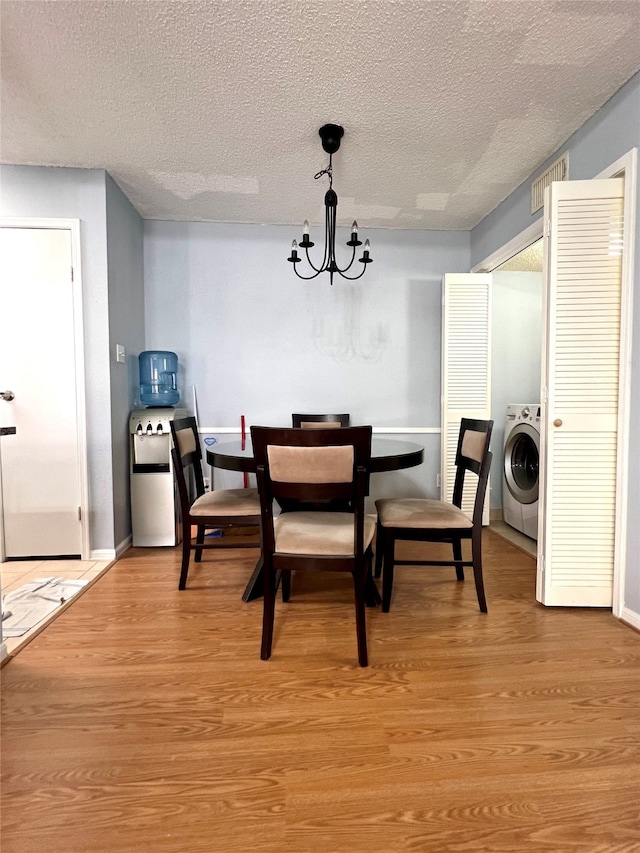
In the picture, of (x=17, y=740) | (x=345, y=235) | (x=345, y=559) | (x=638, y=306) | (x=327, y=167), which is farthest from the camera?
(x=345, y=235)

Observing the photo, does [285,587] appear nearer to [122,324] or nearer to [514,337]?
[122,324]

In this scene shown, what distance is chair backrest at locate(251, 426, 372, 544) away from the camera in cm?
154

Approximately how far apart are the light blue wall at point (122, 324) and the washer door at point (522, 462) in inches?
114

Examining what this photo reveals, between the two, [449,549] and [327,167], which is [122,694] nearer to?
[449,549]

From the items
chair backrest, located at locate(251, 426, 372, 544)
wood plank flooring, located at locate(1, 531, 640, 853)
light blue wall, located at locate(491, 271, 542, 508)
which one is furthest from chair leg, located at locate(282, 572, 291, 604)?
light blue wall, located at locate(491, 271, 542, 508)

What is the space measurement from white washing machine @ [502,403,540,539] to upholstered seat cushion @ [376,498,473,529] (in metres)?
1.22

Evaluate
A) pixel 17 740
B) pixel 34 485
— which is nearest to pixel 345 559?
pixel 17 740

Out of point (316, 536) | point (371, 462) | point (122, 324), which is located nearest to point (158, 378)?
point (122, 324)

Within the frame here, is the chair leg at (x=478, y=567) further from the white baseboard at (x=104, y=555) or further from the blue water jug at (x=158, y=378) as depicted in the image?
the blue water jug at (x=158, y=378)

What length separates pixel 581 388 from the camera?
2.05 m

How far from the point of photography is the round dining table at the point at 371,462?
1952mm

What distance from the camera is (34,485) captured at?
8.93 ft

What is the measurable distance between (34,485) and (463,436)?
269 cm

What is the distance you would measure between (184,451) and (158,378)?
1.16m
